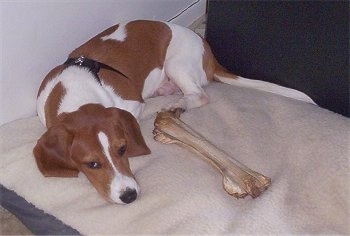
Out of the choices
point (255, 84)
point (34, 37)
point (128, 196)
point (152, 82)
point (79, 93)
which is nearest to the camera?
point (128, 196)

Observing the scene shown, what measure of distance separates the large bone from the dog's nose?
36cm

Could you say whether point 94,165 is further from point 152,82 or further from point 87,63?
point 152,82

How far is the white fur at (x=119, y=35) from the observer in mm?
2811

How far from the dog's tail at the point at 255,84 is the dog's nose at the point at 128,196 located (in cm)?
101

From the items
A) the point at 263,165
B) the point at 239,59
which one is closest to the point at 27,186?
the point at 263,165

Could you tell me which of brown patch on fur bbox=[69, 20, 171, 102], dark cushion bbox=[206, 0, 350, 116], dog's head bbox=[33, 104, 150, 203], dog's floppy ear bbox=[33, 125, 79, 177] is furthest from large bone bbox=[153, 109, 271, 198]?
dark cushion bbox=[206, 0, 350, 116]

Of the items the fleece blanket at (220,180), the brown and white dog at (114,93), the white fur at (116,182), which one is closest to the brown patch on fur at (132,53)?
the brown and white dog at (114,93)

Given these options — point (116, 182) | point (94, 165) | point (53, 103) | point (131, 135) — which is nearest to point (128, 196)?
point (116, 182)

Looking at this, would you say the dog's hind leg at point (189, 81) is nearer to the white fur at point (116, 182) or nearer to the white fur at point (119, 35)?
the white fur at point (119, 35)

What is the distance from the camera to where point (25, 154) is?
2420 mm

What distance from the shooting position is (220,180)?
7.39 ft

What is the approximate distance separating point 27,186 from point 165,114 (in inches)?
26.6

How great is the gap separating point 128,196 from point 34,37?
3.16ft

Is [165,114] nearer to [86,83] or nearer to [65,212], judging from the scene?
[86,83]
